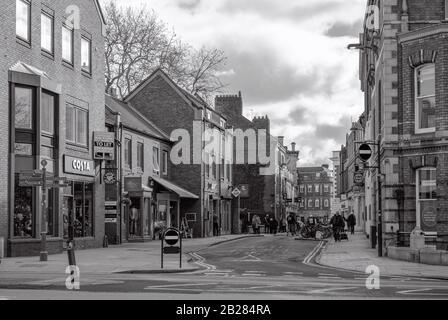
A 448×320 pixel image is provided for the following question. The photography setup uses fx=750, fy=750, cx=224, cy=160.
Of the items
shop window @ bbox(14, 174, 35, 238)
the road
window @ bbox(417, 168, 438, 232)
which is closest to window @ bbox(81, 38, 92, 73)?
shop window @ bbox(14, 174, 35, 238)

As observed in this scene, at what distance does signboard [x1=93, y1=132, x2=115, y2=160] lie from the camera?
3462 cm

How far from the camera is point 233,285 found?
16234 millimetres

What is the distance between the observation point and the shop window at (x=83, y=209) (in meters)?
33.3

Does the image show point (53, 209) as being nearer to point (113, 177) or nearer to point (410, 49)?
point (113, 177)

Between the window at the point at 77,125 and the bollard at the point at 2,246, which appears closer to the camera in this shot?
the bollard at the point at 2,246

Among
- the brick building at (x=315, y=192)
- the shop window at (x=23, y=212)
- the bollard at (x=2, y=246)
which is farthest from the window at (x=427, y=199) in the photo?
the brick building at (x=315, y=192)

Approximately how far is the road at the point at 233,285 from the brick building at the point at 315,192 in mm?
134180

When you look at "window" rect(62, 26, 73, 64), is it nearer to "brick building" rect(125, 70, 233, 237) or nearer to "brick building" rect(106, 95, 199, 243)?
"brick building" rect(106, 95, 199, 243)

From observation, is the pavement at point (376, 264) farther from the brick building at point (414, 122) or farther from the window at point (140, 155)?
the window at point (140, 155)

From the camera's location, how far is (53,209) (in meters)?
30.4

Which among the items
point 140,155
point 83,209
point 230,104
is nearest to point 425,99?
point 83,209

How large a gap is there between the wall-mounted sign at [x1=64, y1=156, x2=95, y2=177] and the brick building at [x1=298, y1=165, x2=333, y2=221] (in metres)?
123

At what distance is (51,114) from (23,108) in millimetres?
2284

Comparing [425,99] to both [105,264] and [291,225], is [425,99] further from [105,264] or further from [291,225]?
[291,225]
